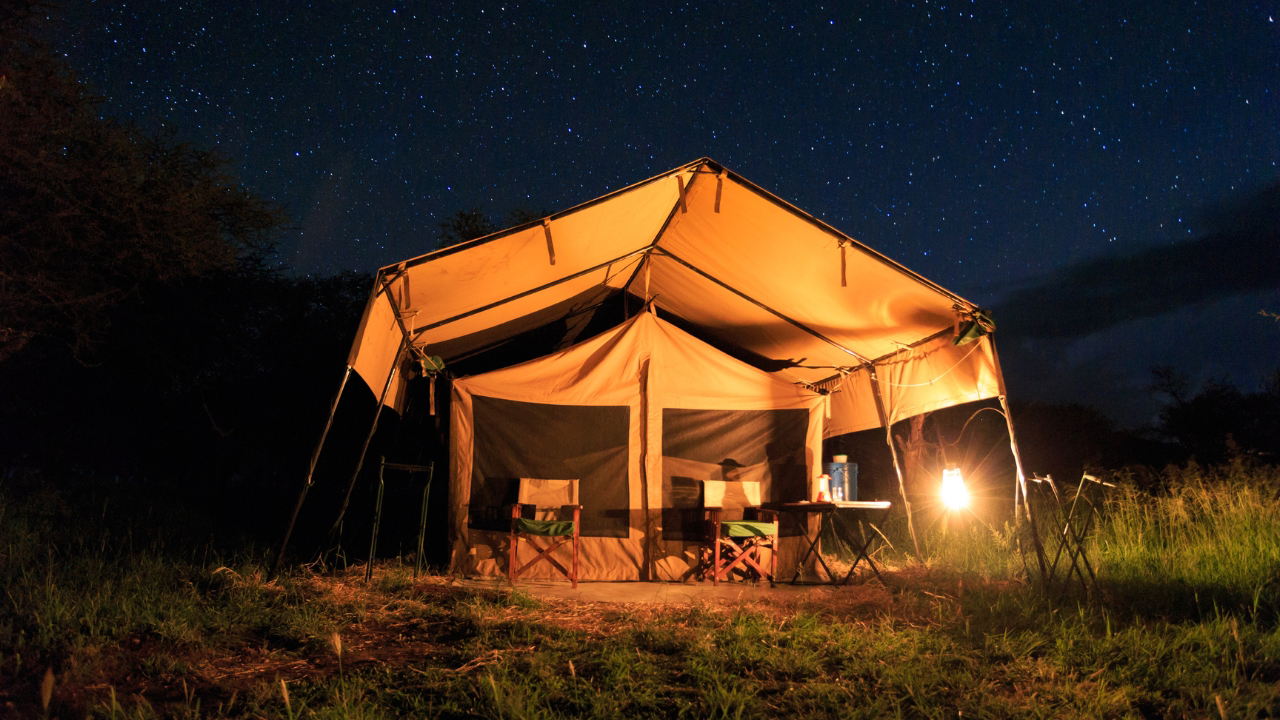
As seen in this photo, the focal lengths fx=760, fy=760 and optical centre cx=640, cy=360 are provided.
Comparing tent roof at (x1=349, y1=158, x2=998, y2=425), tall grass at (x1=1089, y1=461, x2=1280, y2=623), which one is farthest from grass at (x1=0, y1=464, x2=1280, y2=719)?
tent roof at (x1=349, y1=158, x2=998, y2=425)

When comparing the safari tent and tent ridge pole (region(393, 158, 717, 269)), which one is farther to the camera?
the safari tent

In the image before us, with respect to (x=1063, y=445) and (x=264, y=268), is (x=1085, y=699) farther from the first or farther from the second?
(x=1063, y=445)

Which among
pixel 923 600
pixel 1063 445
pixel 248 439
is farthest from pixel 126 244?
pixel 1063 445

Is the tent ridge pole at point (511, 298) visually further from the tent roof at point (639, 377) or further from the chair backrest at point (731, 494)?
the chair backrest at point (731, 494)

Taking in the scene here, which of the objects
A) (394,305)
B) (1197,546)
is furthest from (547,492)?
(1197,546)

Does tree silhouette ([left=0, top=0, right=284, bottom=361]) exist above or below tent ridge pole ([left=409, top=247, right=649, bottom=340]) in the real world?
above

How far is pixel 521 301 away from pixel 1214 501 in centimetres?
495

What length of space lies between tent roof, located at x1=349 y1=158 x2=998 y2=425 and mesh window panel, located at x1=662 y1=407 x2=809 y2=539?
666 millimetres

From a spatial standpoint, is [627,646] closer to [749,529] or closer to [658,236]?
[749,529]

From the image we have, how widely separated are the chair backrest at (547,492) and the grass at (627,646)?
90cm

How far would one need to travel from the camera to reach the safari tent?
13.6 feet

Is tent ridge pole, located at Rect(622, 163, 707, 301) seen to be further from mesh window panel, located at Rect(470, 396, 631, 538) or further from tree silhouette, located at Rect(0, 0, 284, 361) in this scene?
tree silhouette, located at Rect(0, 0, 284, 361)

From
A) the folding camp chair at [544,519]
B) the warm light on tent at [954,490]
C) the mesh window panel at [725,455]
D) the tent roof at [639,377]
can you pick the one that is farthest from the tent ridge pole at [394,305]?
the warm light on tent at [954,490]

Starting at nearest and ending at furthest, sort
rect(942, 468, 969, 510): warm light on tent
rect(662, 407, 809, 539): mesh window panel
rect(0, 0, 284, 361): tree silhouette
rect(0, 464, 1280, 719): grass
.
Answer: rect(0, 464, 1280, 719): grass
rect(942, 468, 969, 510): warm light on tent
rect(662, 407, 809, 539): mesh window panel
rect(0, 0, 284, 361): tree silhouette
